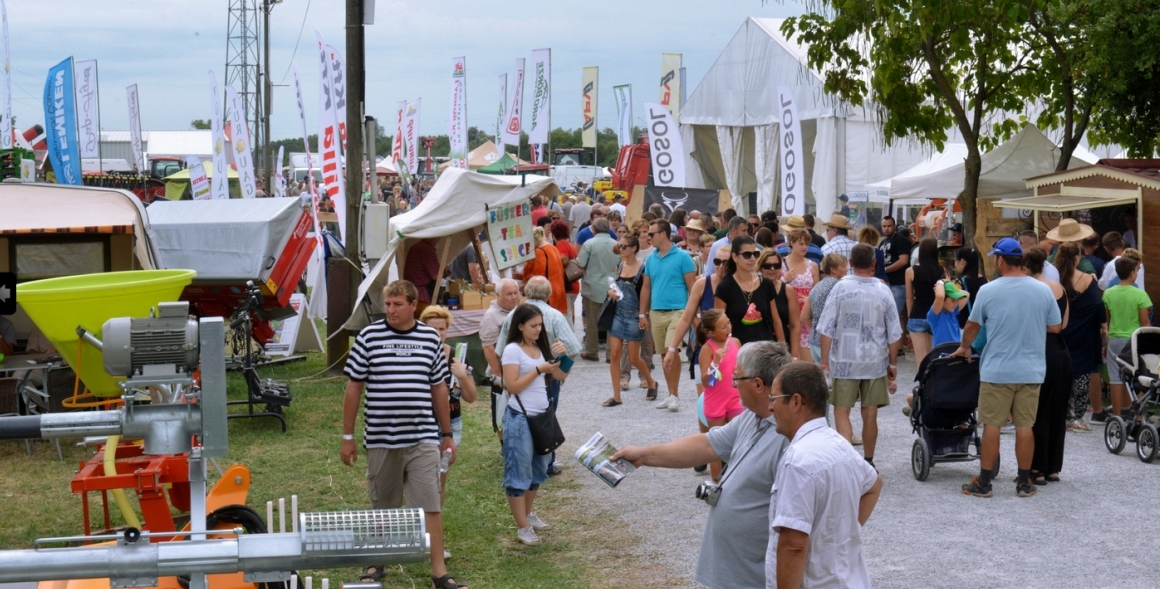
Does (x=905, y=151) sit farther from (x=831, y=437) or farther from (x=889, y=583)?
(x=831, y=437)

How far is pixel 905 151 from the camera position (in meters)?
24.8

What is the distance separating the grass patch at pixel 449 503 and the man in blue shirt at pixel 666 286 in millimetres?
1948

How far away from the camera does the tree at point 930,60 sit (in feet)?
45.8

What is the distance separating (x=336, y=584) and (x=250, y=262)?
678cm

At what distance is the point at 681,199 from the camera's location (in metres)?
21.7

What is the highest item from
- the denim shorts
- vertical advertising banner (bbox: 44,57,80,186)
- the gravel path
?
vertical advertising banner (bbox: 44,57,80,186)

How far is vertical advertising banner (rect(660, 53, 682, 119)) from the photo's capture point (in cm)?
3494

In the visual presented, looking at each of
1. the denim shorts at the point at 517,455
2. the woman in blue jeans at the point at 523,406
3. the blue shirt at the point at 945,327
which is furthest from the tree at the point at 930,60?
the denim shorts at the point at 517,455

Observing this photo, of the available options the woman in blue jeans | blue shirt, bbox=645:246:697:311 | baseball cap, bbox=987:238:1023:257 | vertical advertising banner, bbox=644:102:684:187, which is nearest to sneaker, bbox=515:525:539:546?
the woman in blue jeans

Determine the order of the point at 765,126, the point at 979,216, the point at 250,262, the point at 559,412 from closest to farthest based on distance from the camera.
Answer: the point at 559,412 < the point at 250,262 < the point at 979,216 < the point at 765,126

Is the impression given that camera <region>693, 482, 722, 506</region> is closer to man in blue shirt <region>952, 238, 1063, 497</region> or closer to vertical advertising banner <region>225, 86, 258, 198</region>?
man in blue shirt <region>952, 238, 1063, 497</region>

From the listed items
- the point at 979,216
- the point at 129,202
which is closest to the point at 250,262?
the point at 129,202

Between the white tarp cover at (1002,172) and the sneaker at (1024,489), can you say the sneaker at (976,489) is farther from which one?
the white tarp cover at (1002,172)

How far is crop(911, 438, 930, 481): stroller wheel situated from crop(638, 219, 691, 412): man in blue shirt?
10.1 ft
